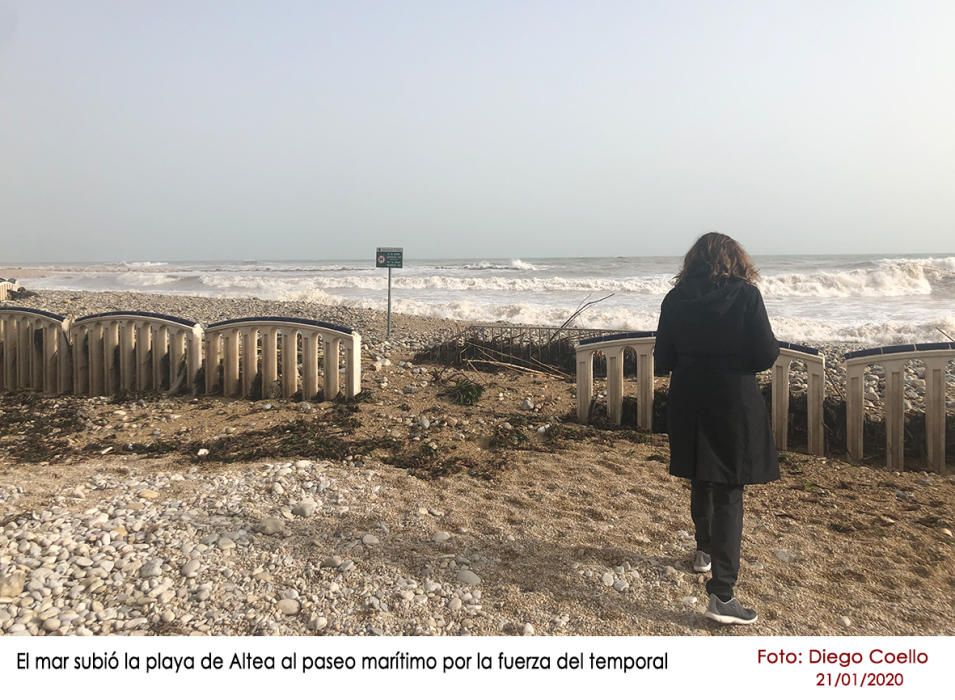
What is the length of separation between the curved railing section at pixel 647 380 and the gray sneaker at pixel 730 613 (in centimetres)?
270

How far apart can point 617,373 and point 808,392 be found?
1611 millimetres

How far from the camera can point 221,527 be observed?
360cm

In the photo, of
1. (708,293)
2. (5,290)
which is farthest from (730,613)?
(5,290)

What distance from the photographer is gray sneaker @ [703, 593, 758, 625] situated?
271 cm

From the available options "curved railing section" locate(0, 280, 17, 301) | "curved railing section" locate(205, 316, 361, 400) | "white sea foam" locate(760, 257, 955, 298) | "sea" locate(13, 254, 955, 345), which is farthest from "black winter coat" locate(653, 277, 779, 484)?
"white sea foam" locate(760, 257, 955, 298)

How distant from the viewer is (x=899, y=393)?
496cm

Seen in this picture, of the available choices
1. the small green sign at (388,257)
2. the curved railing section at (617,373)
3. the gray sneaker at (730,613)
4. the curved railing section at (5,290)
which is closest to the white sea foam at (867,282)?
the small green sign at (388,257)

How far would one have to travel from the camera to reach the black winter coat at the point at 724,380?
2795 mm

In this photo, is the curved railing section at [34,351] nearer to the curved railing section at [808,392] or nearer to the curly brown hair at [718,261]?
the curly brown hair at [718,261]

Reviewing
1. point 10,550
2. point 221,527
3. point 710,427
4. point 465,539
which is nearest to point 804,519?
point 710,427

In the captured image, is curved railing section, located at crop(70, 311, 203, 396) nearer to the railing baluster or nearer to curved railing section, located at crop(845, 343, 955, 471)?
the railing baluster

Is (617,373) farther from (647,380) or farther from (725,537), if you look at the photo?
(725,537)
